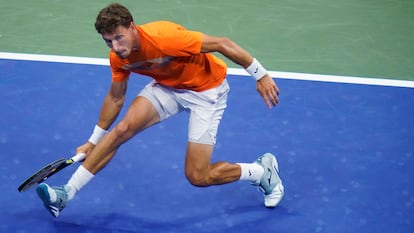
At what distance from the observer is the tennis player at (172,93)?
5.50m

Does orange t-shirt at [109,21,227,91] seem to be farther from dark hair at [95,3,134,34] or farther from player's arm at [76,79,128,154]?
dark hair at [95,3,134,34]

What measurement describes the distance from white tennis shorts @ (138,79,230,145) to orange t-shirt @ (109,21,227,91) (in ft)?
0.23

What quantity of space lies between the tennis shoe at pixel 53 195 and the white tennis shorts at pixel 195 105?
993mm

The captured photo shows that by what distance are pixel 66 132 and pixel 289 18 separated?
3.57 metres

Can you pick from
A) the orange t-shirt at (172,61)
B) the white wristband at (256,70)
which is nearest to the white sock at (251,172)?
the orange t-shirt at (172,61)

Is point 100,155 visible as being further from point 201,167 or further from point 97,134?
point 201,167

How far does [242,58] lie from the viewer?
18.1 feet

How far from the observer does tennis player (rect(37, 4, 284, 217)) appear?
18.1ft

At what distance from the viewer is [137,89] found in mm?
7832

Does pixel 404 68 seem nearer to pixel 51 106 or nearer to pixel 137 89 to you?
pixel 137 89

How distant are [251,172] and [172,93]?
3.05 feet

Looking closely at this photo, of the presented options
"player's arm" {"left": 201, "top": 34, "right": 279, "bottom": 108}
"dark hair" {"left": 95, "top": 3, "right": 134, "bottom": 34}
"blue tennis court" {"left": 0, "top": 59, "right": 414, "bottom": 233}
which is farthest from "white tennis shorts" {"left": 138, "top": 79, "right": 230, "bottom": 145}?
"dark hair" {"left": 95, "top": 3, "right": 134, "bottom": 34}

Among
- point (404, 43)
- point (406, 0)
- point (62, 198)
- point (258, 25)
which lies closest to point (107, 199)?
point (62, 198)

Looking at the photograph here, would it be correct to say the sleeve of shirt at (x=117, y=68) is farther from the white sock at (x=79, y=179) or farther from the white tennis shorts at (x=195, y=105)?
the white sock at (x=79, y=179)
